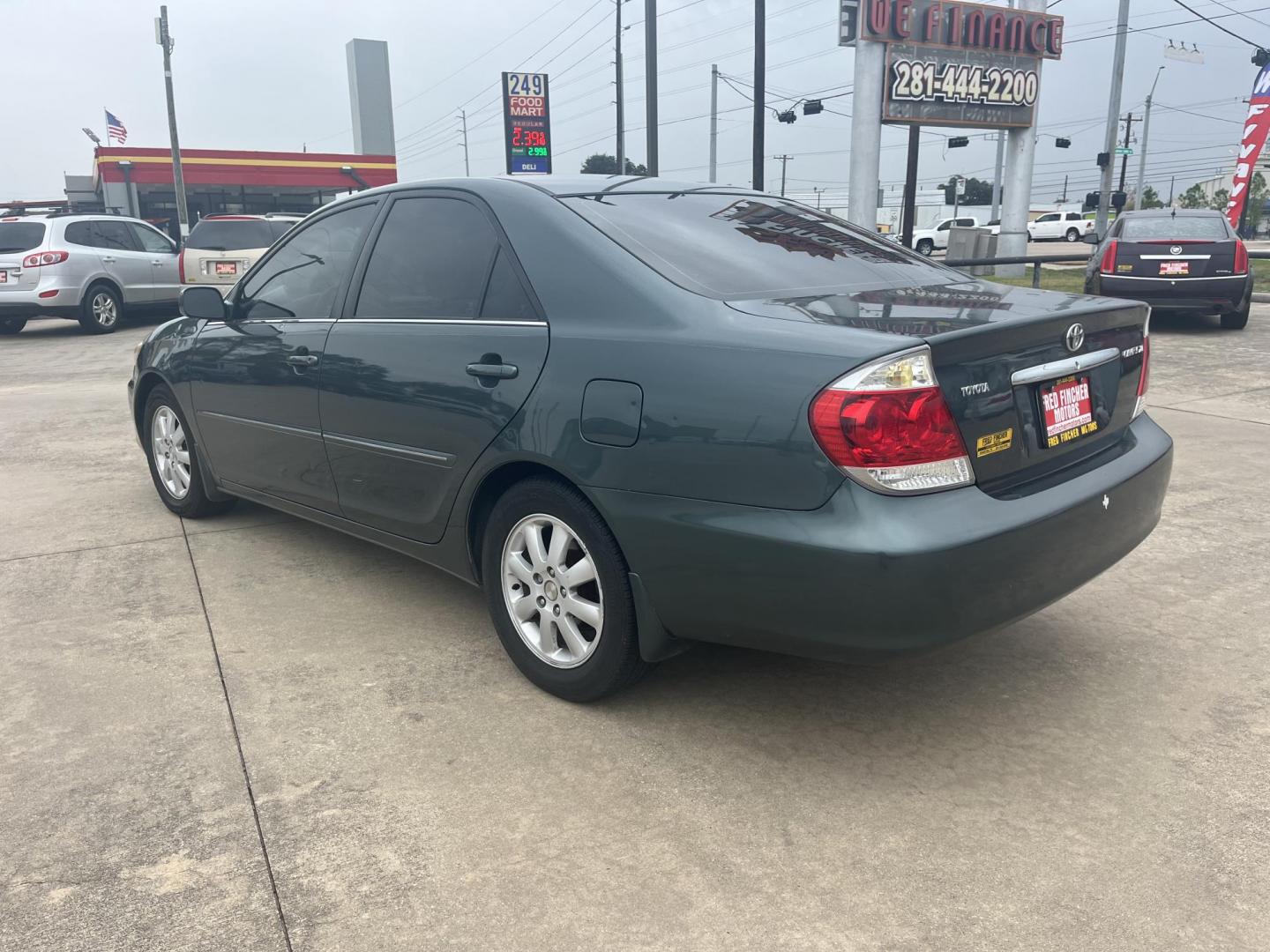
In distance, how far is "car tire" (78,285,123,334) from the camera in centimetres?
1473

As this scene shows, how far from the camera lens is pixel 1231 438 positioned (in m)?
6.51

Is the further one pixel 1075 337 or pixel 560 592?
pixel 560 592

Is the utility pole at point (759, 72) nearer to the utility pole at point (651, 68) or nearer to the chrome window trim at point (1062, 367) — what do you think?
the utility pole at point (651, 68)

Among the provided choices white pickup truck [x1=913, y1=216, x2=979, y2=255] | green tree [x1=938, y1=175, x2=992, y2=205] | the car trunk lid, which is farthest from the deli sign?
green tree [x1=938, y1=175, x2=992, y2=205]

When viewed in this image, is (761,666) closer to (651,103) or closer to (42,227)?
(42,227)

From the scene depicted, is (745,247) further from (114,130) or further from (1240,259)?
(114,130)

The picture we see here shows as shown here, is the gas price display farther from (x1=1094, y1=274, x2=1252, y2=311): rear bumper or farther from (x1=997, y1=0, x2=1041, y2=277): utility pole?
(x1=1094, y1=274, x2=1252, y2=311): rear bumper

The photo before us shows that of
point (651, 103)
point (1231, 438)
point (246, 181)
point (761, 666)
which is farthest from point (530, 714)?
point (246, 181)

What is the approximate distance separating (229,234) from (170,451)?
1185cm

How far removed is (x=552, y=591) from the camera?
10.1 feet

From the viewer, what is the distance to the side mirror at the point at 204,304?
4.39 meters

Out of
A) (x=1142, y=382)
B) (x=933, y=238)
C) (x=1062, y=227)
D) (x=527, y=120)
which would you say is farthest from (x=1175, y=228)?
(x=1062, y=227)

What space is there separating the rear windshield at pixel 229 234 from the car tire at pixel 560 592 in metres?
13.9

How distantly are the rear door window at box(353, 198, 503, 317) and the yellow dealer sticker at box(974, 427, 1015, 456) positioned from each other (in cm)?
160
